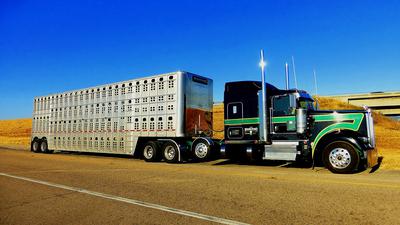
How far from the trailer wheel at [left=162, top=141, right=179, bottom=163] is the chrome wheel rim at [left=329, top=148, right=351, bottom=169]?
6559 mm

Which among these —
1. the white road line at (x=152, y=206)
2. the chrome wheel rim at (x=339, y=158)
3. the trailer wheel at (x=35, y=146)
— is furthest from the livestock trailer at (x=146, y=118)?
the white road line at (x=152, y=206)

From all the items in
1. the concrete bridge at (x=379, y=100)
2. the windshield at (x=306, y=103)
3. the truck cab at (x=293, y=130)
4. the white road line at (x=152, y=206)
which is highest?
the concrete bridge at (x=379, y=100)

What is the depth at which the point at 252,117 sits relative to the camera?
12.6 meters

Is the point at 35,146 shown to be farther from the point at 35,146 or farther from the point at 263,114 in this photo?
the point at 263,114

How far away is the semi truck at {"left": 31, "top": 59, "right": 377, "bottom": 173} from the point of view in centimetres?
1079

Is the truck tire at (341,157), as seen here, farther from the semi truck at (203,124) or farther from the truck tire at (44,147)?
the truck tire at (44,147)

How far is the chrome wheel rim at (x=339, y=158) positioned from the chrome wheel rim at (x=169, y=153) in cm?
685

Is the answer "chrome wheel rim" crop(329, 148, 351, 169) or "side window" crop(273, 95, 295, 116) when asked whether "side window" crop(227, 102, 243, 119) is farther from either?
"chrome wheel rim" crop(329, 148, 351, 169)

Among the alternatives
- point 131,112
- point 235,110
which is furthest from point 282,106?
point 131,112

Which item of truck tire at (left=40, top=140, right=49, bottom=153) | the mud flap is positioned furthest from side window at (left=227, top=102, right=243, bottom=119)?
truck tire at (left=40, top=140, right=49, bottom=153)

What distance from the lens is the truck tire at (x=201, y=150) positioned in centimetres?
1352

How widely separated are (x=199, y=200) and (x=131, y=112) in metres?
10.8

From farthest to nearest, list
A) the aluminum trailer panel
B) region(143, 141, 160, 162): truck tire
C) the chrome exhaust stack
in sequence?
region(143, 141, 160, 162): truck tire → the aluminum trailer panel → the chrome exhaust stack

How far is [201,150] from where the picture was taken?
13.8 m
